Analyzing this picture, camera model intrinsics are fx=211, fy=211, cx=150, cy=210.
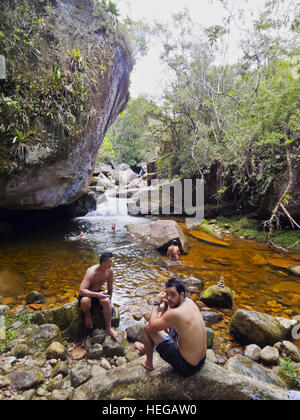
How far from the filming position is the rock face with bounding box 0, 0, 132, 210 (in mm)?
6324

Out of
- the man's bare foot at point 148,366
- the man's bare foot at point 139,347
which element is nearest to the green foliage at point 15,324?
the man's bare foot at point 139,347

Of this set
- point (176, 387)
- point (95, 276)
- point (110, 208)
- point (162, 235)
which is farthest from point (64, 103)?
point (110, 208)

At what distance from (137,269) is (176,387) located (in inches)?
167

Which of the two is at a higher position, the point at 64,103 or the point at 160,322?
the point at 64,103

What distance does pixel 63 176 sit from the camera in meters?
7.74

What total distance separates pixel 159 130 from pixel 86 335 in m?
17.4

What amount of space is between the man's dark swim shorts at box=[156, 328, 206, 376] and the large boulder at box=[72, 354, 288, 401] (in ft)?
0.22

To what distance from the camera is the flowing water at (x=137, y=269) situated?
4547 mm

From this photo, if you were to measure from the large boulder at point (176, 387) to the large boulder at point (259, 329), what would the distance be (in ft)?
4.29

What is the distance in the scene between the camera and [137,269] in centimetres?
631

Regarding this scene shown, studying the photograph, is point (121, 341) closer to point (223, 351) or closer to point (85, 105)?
point (223, 351)

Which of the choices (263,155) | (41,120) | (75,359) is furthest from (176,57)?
(75,359)

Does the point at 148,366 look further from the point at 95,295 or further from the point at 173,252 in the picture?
the point at 173,252

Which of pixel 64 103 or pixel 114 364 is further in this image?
pixel 64 103
